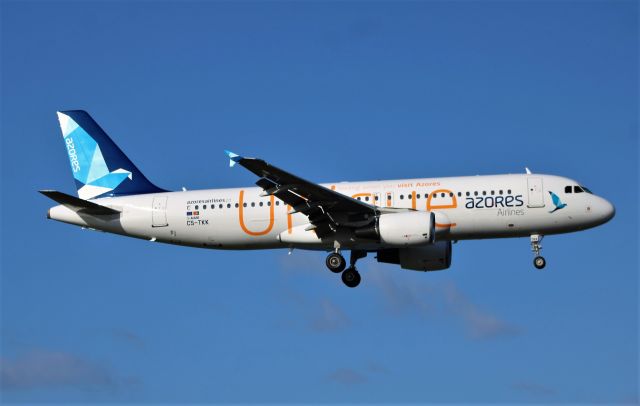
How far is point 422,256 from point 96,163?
53.9 ft

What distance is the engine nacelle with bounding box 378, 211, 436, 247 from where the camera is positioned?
43500mm

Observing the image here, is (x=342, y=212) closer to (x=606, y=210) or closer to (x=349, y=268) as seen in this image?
(x=349, y=268)

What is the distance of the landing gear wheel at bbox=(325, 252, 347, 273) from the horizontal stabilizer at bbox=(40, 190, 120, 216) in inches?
400

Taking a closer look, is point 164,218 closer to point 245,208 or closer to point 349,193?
point 245,208

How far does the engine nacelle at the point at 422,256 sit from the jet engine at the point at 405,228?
13.0ft

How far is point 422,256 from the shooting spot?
4831 centimetres

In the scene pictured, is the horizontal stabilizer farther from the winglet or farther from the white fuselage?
the winglet

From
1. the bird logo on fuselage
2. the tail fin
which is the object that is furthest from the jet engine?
the tail fin

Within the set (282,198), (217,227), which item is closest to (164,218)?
(217,227)

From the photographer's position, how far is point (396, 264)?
49.2 m

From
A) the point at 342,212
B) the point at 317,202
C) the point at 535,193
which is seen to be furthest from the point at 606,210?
the point at 317,202

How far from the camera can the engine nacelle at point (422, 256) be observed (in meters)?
48.2

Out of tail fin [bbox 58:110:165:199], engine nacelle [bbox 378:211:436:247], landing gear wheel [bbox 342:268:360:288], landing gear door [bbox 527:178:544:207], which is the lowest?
landing gear wheel [bbox 342:268:360:288]

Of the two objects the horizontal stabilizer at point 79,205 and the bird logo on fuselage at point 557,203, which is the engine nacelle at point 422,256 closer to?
the bird logo on fuselage at point 557,203
